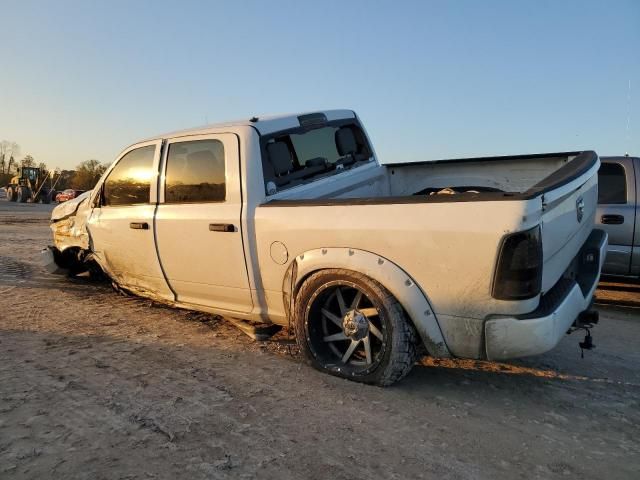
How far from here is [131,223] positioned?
4.40 m

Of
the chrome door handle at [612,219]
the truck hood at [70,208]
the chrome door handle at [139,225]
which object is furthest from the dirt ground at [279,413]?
the chrome door handle at [612,219]

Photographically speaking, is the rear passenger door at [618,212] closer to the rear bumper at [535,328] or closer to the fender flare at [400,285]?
the rear bumper at [535,328]

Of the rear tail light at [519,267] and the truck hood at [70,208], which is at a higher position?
the truck hood at [70,208]

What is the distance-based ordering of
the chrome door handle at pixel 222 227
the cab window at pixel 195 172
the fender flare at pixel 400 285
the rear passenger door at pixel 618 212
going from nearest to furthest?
the fender flare at pixel 400 285 < the chrome door handle at pixel 222 227 < the cab window at pixel 195 172 < the rear passenger door at pixel 618 212

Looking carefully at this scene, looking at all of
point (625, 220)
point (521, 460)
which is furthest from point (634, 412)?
point (625, 220)

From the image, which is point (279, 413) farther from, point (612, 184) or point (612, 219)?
point (612, 184)

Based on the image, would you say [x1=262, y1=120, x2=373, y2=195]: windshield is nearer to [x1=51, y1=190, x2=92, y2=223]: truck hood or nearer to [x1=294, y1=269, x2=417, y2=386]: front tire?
[x1=294, y1=269, x2=417, y2=386]: front tire

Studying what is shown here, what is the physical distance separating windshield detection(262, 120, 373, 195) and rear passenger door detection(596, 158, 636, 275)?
128 inches

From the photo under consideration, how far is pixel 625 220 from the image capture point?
19.3ft

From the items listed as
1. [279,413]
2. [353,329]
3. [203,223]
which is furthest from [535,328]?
[203,223]

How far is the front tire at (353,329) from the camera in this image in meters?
2.92

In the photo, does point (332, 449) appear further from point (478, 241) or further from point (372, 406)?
point (478, 241)

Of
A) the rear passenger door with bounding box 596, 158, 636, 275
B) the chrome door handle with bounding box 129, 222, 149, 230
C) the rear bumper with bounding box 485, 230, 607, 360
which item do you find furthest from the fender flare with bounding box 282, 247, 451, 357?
the rear passenger door with bounding box 596, 158, 636, 275

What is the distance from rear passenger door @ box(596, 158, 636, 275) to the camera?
5883mm
